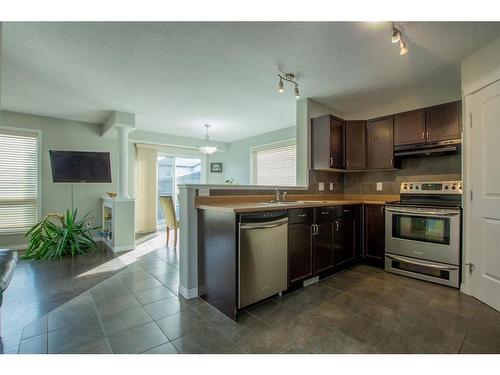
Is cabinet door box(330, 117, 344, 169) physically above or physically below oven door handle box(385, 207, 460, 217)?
above

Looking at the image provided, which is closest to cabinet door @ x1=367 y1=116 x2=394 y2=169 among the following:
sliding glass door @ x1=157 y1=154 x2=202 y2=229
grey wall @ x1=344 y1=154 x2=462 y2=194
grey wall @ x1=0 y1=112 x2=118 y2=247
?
grey wall @ x1=344 y1=154 x2=462 y2=194

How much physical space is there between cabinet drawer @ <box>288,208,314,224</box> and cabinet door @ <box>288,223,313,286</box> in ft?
0.14

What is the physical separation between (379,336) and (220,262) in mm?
1339

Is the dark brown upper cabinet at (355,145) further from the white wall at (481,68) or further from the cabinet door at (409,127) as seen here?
the white wall at (481,68)

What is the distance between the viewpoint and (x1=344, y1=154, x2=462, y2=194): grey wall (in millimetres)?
3105

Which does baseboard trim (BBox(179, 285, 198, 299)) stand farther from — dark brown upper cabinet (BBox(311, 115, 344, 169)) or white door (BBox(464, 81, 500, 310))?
white door (BBox(464, 81, 500, 310))

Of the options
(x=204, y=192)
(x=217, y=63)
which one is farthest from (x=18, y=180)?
(x=217, y=63)

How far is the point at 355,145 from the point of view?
145 inches

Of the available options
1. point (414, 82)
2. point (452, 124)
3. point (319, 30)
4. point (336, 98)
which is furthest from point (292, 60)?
point (452, 124)

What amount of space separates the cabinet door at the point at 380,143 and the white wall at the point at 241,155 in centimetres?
231

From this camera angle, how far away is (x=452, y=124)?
9.29 ft

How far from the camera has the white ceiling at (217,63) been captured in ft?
6.68

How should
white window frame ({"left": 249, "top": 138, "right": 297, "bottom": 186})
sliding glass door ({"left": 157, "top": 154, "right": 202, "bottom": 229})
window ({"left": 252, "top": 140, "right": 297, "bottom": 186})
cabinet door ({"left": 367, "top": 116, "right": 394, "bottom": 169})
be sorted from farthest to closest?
sliding glass door ({"left": 157, "top": 154, "right": 202, "bottom": 229}) → white window frame ({"left": 249, "top": 138, "right": 297, "bottom": 186}) → window ({"left": 252, "top": 140, "right": 297, "bottom": 186}) → cabinet door ({"left": 367, "top": 116, "right": 394, "bottom": 169})

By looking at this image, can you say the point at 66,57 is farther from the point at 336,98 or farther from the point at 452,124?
the point at 452,124
